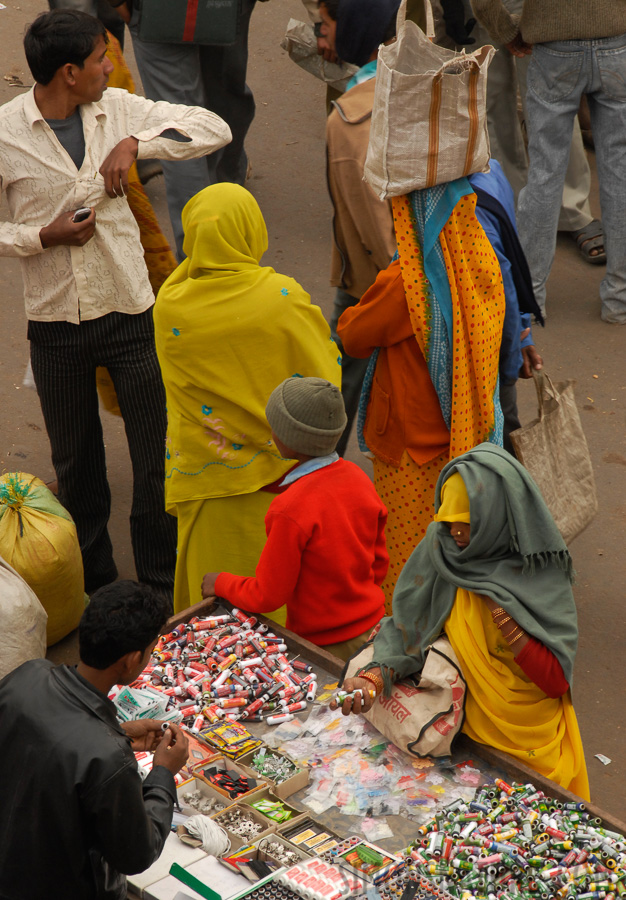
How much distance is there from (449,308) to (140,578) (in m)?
1.82

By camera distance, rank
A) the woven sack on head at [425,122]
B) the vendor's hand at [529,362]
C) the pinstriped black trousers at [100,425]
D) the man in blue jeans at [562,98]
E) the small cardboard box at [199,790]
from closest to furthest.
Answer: the small cardboard box at [199,790]
the woven sack on head at [425,122]
the pinstriped black trousers at [100,425]
the vendor's hand at [529,362]
the man in blue jeans at [562,98]

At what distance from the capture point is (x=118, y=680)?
2.28m

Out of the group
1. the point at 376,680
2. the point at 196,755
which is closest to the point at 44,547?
the point at 196,755

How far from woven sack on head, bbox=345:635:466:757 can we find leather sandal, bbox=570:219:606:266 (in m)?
4.58

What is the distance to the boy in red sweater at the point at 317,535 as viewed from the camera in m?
3.07

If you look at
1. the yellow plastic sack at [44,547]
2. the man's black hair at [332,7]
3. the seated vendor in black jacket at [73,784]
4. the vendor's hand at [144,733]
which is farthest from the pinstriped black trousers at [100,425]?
the seated vendor in black jacket at [73,784]

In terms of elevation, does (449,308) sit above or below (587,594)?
above

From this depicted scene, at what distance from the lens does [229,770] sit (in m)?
2.75

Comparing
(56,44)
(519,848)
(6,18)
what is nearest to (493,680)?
(519,848)

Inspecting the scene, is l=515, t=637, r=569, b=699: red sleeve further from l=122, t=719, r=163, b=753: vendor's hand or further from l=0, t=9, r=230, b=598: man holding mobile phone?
l=0, t=9, r=230, b=598: man holding mobile phone

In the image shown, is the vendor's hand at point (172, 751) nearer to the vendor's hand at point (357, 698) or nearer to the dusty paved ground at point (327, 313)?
the vendor's hand at point (357, 698)

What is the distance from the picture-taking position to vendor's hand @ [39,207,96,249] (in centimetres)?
373

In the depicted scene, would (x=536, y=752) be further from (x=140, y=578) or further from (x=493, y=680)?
(x=140, y=578)

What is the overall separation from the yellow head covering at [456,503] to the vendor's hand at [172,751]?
0.88m
